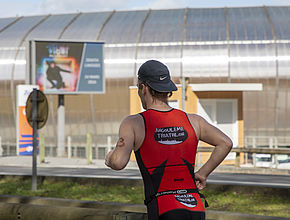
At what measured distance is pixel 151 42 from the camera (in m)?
37.2

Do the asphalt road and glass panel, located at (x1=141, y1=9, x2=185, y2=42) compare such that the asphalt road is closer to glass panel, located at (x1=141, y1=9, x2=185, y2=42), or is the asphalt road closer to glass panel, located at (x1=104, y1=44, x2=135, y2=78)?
glass panel, located at (x1=104, y1=44, x2=135, y2=78)

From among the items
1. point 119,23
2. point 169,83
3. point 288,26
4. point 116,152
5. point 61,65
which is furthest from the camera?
point 119,23

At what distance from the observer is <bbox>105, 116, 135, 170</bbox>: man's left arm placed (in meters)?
2.67

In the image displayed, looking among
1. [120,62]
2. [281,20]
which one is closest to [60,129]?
[120,62]

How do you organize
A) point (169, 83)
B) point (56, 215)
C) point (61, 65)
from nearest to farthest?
point (169, 83), point (56, 215), point (61, 65)

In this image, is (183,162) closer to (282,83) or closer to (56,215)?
(56,215)

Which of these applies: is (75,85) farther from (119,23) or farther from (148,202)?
(148,202)

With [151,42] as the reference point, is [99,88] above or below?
below

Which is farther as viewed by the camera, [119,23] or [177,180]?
[119,23]

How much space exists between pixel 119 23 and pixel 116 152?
1499 inches

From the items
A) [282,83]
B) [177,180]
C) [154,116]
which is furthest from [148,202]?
[282,83]

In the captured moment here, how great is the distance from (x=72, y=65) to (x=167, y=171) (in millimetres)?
24460

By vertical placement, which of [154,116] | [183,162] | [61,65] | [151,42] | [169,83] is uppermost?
[151,42]

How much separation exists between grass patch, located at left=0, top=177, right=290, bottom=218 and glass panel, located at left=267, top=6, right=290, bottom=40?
1081 inches
